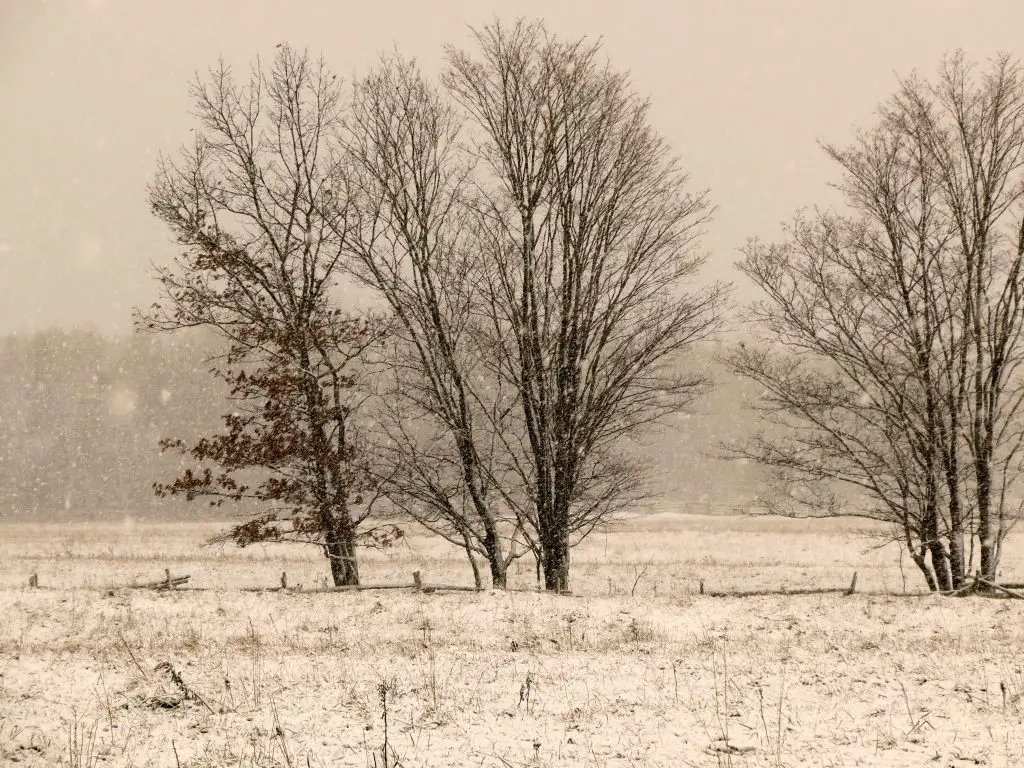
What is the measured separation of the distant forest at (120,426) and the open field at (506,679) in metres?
57.2

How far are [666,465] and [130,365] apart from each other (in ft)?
236

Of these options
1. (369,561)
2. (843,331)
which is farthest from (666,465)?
(843,331)

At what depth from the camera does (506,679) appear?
7539mm

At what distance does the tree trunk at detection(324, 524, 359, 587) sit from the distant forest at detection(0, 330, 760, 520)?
5299 centimetres

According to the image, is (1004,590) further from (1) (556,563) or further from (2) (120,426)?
(2) (120,426)

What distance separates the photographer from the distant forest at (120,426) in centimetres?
7425

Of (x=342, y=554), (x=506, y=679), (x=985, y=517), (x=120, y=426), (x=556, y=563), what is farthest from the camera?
(x=120, y=426)

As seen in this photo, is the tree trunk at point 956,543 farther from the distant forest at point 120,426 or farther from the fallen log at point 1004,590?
the distant forest at point 120,426

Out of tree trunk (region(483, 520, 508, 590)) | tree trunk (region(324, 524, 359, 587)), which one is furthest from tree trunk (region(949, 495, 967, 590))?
tree trunk (region(324, 524, 359, 587))

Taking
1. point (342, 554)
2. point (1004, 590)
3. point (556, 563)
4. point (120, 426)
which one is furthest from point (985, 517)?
point (120, 426)

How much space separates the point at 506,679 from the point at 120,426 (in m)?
96.4

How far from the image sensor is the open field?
18.3ft

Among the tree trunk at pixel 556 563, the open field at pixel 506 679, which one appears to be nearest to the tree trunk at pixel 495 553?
the tree trunk at pixel 556 563

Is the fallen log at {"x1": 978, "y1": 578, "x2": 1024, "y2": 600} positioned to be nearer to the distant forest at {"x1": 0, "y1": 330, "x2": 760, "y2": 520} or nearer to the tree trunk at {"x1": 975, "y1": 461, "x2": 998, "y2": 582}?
the tree trunk at {"x1": 975, "y1": 461, "x2": 998, "y2": 582}
